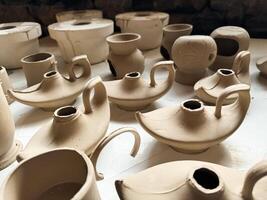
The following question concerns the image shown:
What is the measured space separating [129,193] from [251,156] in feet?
1.23

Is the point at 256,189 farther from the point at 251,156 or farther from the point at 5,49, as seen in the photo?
the point at 5,49

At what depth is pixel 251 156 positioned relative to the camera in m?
0.75

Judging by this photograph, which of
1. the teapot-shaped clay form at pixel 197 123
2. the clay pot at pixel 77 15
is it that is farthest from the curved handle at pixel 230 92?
the clay pot at pixel 77 15

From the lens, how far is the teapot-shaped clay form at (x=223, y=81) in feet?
3.09

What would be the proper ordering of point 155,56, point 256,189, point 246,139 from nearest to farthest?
point 256,189, point 246,139, point 155,56

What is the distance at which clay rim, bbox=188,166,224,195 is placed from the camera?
0.49 m

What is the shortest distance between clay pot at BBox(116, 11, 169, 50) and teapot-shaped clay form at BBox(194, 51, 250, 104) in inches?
21.9

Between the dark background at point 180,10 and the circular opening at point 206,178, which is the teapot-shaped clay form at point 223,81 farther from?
the dark background at point 180,10

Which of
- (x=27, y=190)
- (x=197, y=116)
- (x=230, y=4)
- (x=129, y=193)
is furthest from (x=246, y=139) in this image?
(x=230, y=4)

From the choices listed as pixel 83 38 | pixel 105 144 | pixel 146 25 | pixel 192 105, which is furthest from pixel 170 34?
pixel 105 144

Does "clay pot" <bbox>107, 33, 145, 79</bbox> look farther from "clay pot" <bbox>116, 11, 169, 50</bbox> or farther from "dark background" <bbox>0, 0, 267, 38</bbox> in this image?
"dark background" <bbox>0, 0, 267, 38</bbox>

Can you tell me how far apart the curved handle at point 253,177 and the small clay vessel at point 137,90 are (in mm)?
476

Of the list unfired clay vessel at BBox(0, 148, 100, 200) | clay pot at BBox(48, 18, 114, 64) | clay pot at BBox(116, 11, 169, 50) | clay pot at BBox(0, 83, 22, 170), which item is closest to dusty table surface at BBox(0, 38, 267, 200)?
clay pot at BBox(0, 83, 22, 170)

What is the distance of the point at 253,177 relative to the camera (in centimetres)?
48
